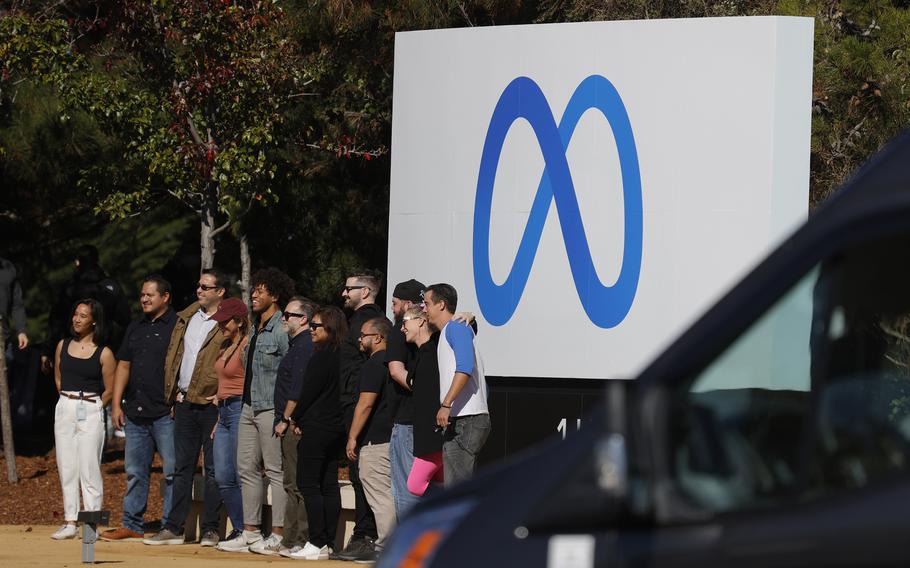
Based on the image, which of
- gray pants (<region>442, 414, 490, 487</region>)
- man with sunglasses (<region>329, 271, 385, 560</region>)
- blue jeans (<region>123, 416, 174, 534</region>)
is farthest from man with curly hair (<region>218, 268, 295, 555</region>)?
gray pants (<region>442, 414, 490, 487</region>)

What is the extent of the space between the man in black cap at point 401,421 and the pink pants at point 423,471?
194mm

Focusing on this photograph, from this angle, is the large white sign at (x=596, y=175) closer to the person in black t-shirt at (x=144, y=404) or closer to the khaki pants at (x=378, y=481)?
the person in black t-shirt at (x=144, y=404)

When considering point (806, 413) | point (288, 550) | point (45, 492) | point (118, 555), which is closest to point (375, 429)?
point (288, 550)

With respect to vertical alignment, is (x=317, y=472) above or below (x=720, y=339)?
below

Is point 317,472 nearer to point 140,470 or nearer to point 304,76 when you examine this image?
point 140,470

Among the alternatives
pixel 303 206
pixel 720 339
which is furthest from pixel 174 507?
pixel 720 339

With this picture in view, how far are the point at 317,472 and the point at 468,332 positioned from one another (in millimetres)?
1937

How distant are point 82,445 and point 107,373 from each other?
601 millimetres

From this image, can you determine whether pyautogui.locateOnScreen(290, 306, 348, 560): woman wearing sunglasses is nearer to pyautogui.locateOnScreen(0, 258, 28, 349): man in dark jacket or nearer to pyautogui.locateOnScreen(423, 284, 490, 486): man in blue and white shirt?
pyautogui.locateOnScreen(423, 284, 490, 486): man in blue and white shirt

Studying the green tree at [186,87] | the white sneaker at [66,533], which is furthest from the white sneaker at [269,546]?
the green tree at [186,87]

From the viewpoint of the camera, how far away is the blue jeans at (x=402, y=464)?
31.9 ft

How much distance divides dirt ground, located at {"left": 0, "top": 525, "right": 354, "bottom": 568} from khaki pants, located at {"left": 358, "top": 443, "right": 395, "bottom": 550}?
485 mm

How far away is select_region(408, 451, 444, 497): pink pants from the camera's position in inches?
372

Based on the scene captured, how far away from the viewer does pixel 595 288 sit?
11.8m
